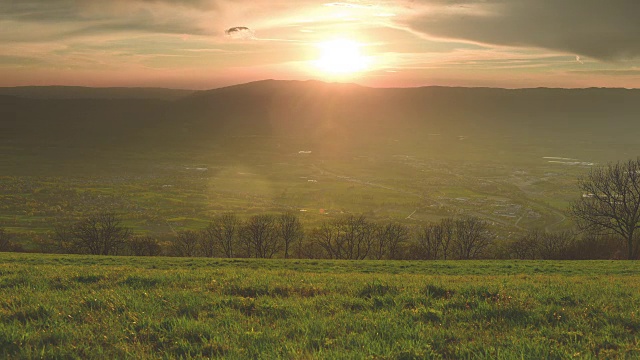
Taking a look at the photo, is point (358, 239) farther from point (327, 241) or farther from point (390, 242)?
point (390, 242)

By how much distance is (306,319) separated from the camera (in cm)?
841

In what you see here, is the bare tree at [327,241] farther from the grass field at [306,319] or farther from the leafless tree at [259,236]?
the grass field at [306,319]

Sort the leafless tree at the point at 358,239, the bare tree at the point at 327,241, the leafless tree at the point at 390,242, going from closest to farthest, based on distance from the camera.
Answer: the bare tree at the point at 327,241
the leafless tree at the point at 390,242
the leafless tree at the point at 358,239

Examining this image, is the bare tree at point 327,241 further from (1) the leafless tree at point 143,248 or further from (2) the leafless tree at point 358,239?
(1) the leafless tree at point 143,248

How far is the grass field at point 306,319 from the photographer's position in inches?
274

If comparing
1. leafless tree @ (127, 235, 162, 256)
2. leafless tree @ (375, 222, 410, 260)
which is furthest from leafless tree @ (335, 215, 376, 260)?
leafless tree @ (127, 235, 162, 256)

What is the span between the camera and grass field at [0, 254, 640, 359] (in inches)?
274

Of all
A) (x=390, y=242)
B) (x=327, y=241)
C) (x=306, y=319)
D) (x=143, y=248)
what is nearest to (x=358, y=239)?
(x=327, y=241)

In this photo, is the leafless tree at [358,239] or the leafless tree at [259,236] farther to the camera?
the leafless tree at [358,239]

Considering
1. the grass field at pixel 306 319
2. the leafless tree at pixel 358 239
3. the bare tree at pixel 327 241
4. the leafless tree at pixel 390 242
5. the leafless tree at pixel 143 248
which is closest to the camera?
the grass field at pixel 306 319

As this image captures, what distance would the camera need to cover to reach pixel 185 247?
320 feet

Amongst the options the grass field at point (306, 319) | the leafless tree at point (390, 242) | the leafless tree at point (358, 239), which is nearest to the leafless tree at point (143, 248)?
the leafless tree at point (358, 239)

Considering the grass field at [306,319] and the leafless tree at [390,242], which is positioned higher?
the grass field at [306,319]

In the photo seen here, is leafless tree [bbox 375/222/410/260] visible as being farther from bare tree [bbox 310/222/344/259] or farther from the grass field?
the grass field
